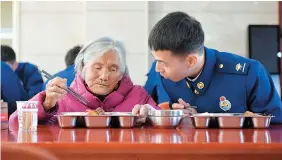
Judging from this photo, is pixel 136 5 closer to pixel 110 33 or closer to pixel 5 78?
pixel 110 33

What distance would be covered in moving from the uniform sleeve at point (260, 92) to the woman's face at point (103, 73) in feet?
1.80

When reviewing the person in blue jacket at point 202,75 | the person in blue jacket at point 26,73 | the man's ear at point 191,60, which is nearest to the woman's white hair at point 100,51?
the person in blue jacket at point 202,75

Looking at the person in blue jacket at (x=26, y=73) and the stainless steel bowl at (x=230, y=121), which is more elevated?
the person in blue jacket at (x=26, y=73)

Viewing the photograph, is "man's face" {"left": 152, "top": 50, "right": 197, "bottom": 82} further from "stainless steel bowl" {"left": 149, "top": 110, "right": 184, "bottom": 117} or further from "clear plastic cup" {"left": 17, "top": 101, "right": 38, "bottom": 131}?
"clear plastic cup" {"left": 17, "top": 101, "right": 38, "bottom": 131}

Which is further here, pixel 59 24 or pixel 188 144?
pixel 59 24

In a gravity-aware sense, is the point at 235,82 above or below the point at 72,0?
below

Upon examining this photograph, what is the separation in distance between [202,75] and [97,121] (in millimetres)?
619

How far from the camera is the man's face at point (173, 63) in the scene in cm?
181

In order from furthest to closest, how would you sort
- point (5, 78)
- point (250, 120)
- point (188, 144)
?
point (5, 78), point (250, 120), point (188, 144)

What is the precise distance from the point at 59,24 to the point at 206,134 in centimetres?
380

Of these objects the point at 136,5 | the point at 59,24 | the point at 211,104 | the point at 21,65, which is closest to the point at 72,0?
the point at 59,24

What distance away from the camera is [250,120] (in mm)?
1546

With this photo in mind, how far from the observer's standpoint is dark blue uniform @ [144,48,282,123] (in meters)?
1.98

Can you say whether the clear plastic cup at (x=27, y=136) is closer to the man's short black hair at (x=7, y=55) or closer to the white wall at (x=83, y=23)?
the man's short black hair at (x=7, y=55)
